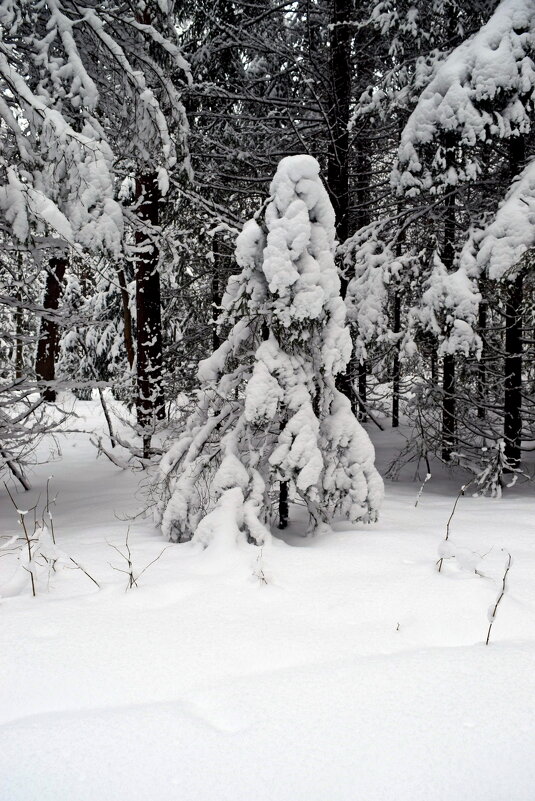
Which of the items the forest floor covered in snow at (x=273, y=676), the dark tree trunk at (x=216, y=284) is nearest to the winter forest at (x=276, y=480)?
the forest floor covered in snow at (x=273, y=676)

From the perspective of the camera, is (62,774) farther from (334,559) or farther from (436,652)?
(334,559)

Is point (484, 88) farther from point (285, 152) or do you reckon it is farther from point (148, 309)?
point (148, 309)

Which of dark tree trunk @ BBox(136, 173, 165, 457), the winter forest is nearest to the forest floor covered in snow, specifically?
the winter forest

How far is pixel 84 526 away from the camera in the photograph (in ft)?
16.7

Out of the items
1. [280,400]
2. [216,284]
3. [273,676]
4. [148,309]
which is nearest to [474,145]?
[280,400]

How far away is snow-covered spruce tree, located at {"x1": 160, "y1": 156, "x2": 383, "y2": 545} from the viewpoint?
415 cm

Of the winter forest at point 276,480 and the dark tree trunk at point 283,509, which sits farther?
the dark tree trunk at point 283,509

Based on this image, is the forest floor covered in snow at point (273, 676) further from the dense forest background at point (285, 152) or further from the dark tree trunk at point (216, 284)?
the dark tree trunk at point (216, 284)

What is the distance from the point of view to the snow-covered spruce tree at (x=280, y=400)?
13.6ft

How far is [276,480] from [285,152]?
5.40 meters

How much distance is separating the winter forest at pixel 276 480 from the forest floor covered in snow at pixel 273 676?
1 cm

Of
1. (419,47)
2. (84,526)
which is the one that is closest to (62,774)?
(84,526)

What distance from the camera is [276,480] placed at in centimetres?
430

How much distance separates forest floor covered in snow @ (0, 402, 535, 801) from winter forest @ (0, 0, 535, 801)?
0.5 inches
